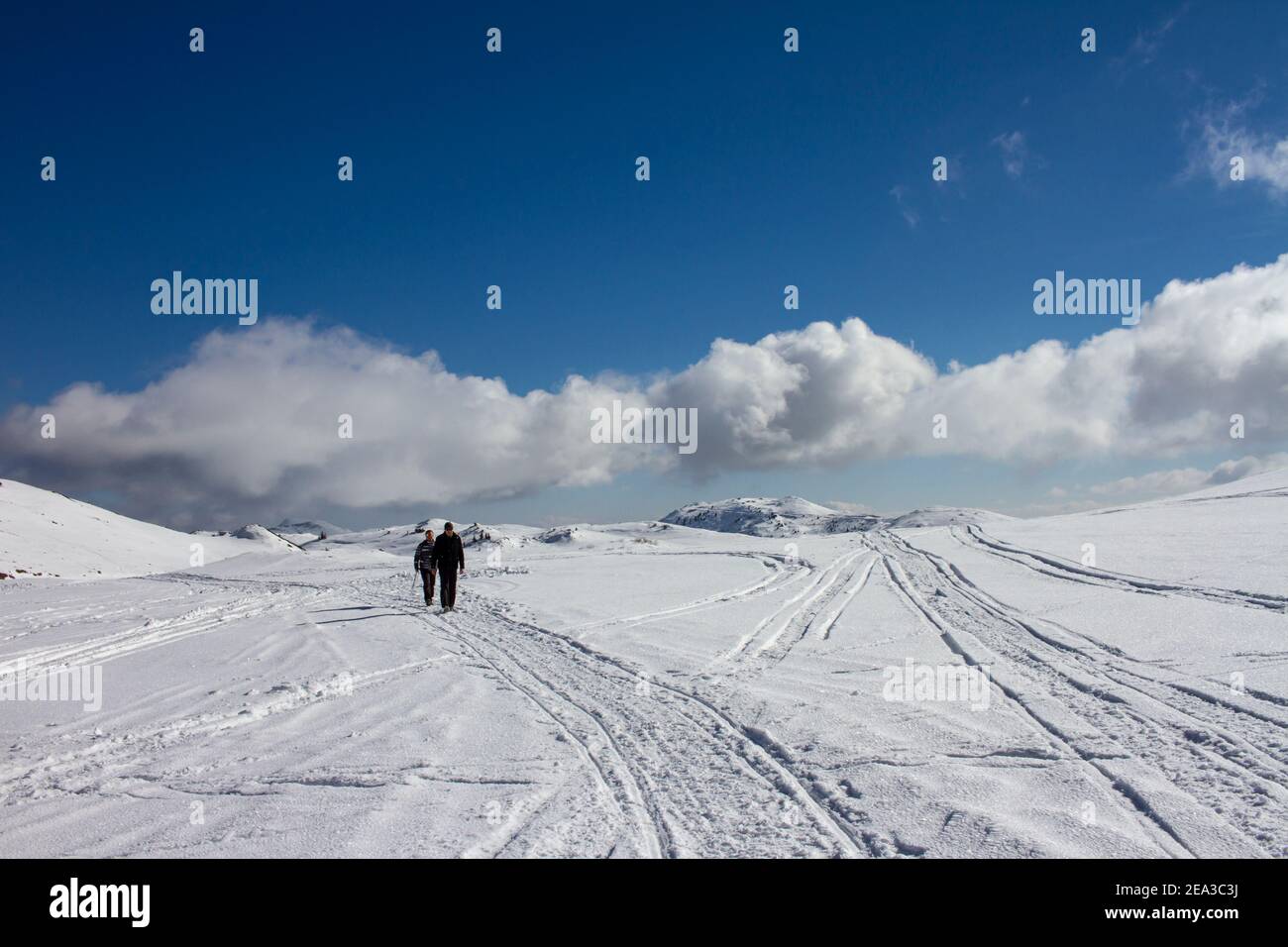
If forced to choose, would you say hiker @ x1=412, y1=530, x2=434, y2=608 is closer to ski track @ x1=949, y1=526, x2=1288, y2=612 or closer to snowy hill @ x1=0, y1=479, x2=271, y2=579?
ski track @ x1=949, y1=526, x2=1288, y2=612

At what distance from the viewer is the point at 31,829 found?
5035 millimetres

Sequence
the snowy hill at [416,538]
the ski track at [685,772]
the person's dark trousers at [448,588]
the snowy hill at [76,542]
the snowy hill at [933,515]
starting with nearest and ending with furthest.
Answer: the ski track at [685,772], the person's dark trousers at [448,588], the snowy hill at [76,542], the snowy hill at [416,538], the snowy hill at [933,515]

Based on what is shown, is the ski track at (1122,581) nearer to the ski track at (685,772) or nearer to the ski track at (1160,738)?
the ski track at (1160,738)

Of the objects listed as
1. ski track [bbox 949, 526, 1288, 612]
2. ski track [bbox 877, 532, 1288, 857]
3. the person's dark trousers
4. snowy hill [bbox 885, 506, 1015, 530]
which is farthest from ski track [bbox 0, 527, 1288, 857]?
snowy hill [bbox 885, 506, 1015, 530]

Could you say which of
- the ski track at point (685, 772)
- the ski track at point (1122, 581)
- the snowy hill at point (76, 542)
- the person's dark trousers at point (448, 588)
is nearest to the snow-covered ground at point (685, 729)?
the ski track at point (685, 772)

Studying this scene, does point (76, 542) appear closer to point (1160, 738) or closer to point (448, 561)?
point (448, 561)

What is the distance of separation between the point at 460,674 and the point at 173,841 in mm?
5484

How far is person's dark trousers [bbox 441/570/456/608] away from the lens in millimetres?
17266

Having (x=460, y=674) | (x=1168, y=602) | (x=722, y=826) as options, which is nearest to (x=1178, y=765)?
(x=722, y=826)

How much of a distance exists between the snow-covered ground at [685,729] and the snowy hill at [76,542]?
3779cm

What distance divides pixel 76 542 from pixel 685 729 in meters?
65.7

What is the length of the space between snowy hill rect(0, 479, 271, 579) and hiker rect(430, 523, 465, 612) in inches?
1273

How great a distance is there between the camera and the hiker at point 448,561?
17.3 m
